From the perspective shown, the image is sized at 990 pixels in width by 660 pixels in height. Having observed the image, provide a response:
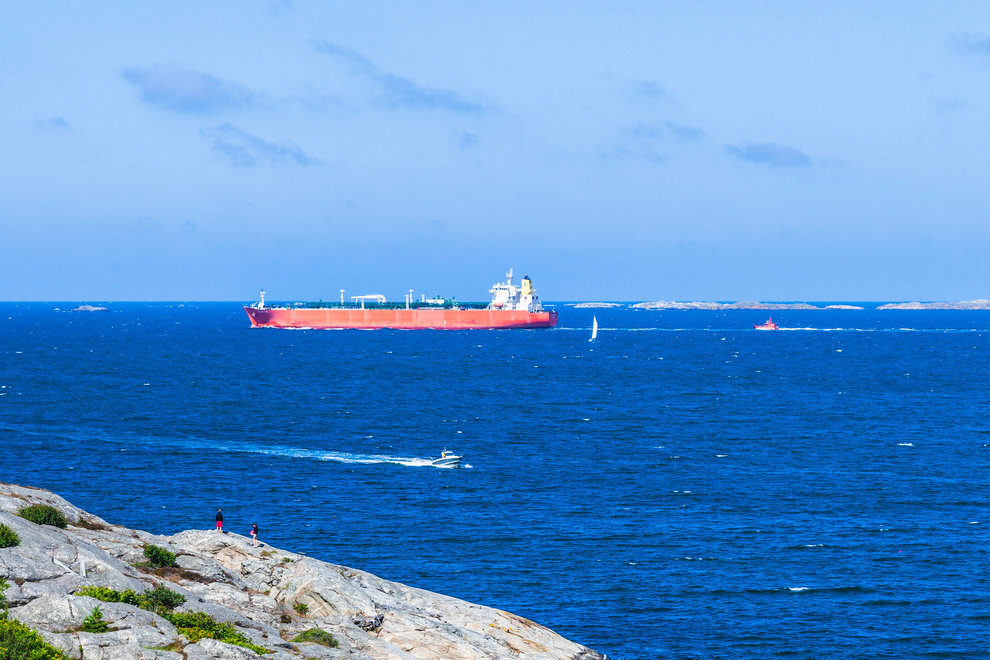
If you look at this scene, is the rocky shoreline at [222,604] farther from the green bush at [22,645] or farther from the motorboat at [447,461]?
the motorboat at [447,461]

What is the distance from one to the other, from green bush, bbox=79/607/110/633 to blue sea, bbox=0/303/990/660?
1846cm

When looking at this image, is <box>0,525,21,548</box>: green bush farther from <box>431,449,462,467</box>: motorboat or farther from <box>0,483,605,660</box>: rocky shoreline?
<box>431,449,462,467</box>: motorboat

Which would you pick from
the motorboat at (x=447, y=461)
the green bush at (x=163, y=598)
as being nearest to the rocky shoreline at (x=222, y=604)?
the green bush at (x=163, y=598)

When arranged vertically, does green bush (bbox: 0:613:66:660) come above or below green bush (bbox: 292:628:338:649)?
above

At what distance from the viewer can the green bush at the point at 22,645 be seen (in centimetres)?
2062

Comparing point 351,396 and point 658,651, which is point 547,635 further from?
point 351,396

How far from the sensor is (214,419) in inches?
3580

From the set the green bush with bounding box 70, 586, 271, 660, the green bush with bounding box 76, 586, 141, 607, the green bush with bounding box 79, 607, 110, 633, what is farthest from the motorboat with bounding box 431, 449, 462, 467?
the green bush with bounding box 79, 607, 110, 633

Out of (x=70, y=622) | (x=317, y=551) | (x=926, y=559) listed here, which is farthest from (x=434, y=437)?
(x=70, y=622)

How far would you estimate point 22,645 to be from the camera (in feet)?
68.6

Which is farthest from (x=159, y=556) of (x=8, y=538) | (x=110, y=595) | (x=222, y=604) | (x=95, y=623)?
(x=95, y=623)

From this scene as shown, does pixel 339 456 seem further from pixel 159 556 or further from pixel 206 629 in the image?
pixel 206 629

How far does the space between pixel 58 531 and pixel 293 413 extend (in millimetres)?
67373

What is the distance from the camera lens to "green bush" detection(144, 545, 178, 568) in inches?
1150
